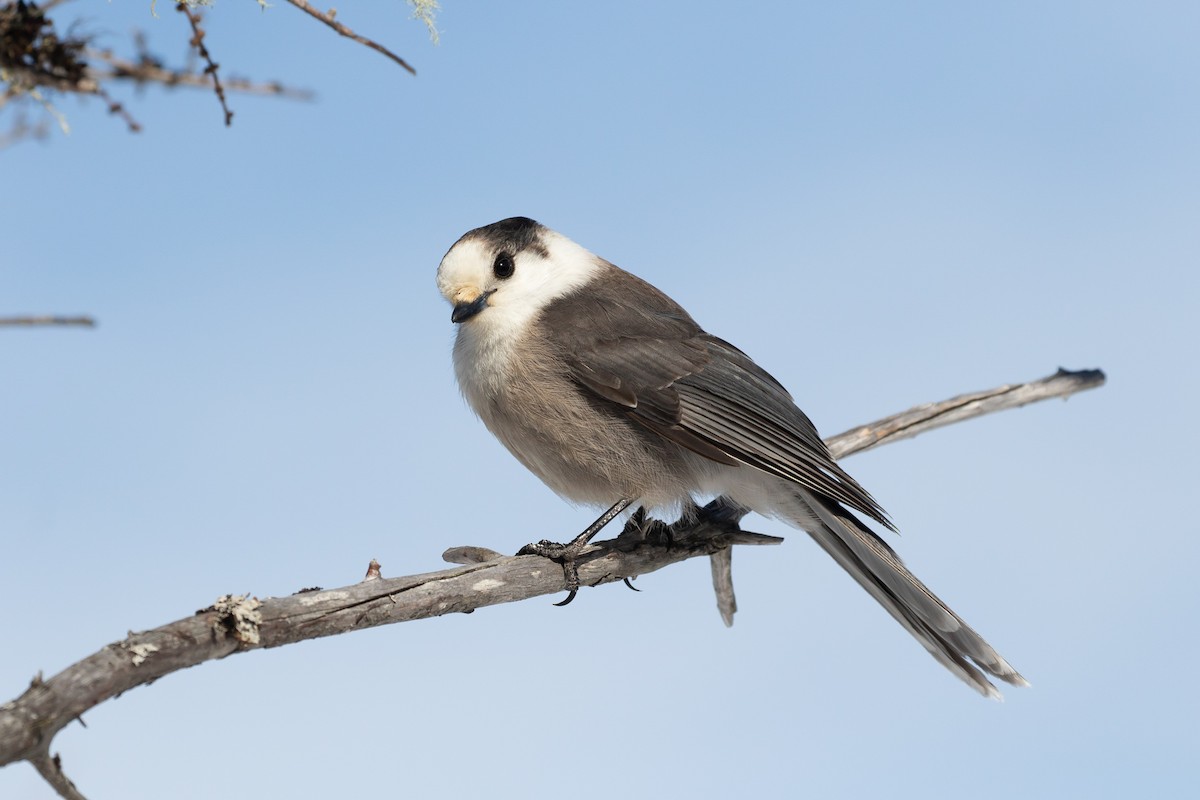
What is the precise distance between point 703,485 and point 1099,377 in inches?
123

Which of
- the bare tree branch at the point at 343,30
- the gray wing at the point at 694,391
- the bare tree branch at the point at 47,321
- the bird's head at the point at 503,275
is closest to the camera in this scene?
the bare tree branch at the point at 47,321

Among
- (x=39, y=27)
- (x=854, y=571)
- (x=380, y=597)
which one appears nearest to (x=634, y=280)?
(x=854, y=571)

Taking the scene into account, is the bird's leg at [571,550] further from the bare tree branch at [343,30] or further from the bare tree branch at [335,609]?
the bare tree branch at [343,30]

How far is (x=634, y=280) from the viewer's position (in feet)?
14.4

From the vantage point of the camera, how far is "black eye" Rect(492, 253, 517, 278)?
399 centimetres

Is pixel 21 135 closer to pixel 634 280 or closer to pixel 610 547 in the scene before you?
pixel 610 547

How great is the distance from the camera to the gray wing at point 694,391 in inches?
145

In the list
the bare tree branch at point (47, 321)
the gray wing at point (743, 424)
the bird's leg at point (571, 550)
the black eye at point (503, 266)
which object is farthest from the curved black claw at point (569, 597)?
the bare tree branch at point (47, 321)

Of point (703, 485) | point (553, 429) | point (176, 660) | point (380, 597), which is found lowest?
point (176, 660)

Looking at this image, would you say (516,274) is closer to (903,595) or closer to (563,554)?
(563,554)

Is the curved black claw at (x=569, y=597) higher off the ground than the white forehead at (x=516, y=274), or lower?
lower

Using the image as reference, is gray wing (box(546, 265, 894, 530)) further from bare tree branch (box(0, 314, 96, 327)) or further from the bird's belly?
bare tree branch (box(0, 314, 96, 327))

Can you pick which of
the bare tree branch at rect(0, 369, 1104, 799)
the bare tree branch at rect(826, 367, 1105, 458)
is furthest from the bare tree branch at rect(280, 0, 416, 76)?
the bare tree branch at rect(826, 367, 1105, 458)

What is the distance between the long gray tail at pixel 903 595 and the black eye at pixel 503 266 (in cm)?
137
